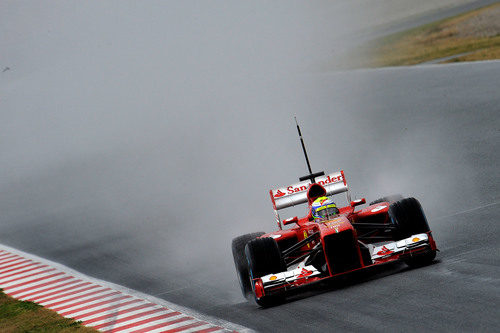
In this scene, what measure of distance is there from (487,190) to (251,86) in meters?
23.3

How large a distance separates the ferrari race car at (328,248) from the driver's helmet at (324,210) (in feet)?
0.19

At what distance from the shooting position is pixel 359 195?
18.0m

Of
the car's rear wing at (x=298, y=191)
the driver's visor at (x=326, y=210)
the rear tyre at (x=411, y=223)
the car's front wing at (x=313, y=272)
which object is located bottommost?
the car's front wing at (x=313, y=272)

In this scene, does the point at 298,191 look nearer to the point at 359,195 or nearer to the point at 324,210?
the point at 324,210

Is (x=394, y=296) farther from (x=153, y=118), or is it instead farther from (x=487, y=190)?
(x=153, y=118)

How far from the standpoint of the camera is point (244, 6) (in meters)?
42.8

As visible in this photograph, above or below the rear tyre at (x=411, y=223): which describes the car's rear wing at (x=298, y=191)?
above

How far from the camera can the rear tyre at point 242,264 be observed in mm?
11688

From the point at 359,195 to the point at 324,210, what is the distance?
6223mm

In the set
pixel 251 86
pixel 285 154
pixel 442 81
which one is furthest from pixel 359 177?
pixel 251 86

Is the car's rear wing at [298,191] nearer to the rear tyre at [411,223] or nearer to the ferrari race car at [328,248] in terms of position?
the ferrari race car at [328,248]

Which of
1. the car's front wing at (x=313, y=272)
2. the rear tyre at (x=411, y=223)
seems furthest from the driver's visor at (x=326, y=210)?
the car's front wing at (x=313, y=272)

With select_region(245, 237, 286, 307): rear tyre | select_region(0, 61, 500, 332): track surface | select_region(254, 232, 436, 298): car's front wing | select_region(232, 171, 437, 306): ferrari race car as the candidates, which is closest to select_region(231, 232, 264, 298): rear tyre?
select_region(232, 171, 437, 306): ferrari race car

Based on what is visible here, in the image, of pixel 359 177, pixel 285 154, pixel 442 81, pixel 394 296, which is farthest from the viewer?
pixel 442 81
